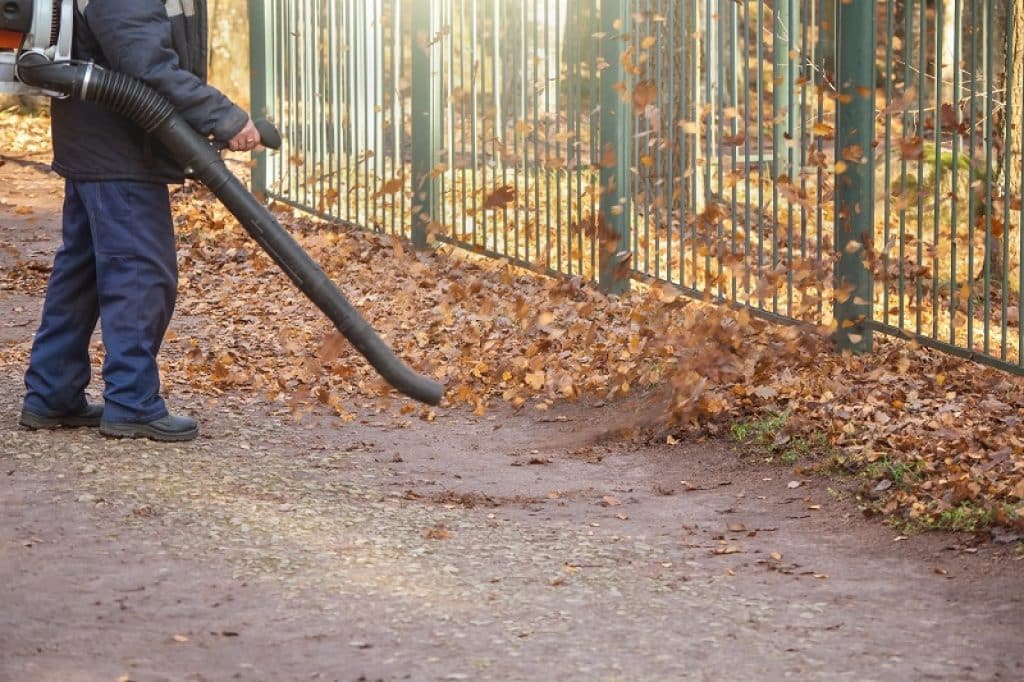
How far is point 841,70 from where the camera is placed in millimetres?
6668

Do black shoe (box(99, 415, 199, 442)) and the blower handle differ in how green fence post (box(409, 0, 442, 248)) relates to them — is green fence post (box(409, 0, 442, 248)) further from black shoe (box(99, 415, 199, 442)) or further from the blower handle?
black shoe (box(99, 415, 199, 442))

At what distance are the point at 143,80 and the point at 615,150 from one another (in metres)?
3.52

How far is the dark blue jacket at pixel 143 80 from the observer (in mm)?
5246

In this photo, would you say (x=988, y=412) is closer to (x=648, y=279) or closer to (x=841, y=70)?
(x=841, y=70)

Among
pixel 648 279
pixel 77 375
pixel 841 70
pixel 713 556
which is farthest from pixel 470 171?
pixel 713 556

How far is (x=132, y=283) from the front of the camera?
5.45 m

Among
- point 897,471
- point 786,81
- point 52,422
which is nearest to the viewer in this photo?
point 897,471

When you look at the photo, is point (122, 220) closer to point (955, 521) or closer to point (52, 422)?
point (52, 422)

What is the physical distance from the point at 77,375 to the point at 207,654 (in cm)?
241

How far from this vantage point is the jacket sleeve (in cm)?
Result: 524

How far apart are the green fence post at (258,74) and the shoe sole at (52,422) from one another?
20.6ft

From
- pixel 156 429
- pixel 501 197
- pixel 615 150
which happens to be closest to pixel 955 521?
pixel 156 429

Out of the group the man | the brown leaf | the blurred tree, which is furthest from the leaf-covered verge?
the blurred tree

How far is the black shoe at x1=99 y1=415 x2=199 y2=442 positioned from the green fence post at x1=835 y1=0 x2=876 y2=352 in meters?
3.03
